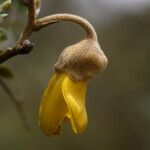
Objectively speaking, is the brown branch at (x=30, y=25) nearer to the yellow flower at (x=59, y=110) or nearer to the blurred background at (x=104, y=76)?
the yellow flower at (x=59, y=110)

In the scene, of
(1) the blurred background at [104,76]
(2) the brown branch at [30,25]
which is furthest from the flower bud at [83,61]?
(1) the blurred background at [104,76]

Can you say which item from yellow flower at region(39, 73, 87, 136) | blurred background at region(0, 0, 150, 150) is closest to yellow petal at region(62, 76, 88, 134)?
yellow flower at region(39, 73, 87, 136)

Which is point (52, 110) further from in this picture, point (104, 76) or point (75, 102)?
point (104, 76)

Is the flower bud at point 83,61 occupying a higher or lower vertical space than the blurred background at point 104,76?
higher

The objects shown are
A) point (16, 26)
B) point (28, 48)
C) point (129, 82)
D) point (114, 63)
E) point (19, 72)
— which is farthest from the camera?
point (114, 63)

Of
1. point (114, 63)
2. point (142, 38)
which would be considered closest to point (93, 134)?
point (114, 63)

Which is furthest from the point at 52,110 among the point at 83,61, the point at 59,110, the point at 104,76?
the point at 104,76

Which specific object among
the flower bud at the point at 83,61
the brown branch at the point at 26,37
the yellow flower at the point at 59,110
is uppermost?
the brown branch at the point at 26,37

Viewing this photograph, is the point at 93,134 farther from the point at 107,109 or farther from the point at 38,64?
the point at 38,64
